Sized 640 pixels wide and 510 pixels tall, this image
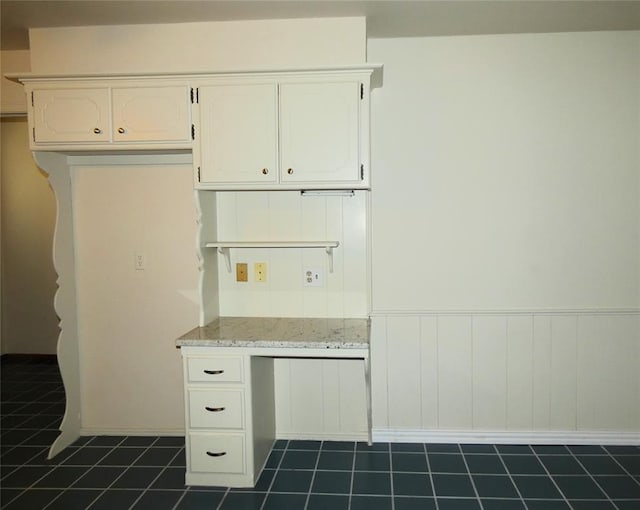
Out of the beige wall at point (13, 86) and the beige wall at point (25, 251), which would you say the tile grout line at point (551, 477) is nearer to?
the beige wall at point (13, 86)

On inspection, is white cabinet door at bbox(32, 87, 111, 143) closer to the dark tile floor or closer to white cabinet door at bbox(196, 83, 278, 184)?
white cabinet door at bbox(196, 83, 278, 184)

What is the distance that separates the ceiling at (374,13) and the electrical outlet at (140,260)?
1.35 meters

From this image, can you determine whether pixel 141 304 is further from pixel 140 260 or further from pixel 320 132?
pixel 320 132

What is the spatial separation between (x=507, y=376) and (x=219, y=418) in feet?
5.75

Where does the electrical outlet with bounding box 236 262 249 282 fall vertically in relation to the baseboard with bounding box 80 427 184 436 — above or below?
above

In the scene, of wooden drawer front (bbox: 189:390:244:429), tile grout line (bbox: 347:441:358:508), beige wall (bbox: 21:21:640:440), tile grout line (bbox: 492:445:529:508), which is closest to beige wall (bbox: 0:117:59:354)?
beige wall (bbox: 21:21:640:440)

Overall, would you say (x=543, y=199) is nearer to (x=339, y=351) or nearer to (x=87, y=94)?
(x=339, y=351)

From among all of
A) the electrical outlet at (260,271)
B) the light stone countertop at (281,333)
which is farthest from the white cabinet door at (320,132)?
the light stone countertop at (281,333)

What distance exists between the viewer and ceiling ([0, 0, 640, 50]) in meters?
2.46

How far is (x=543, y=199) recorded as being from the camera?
2895mm

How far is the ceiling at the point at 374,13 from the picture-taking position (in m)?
2.46

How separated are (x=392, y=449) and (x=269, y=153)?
1.90m

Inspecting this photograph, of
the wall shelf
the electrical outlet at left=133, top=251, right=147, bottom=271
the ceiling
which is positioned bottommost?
the electrical outlet at left=133, top=251, right=147, bottom=271

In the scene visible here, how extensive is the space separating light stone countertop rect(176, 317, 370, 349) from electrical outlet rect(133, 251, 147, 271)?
0.61m
